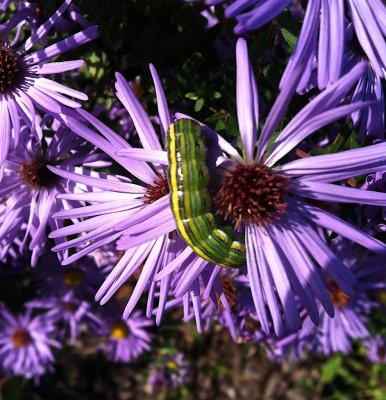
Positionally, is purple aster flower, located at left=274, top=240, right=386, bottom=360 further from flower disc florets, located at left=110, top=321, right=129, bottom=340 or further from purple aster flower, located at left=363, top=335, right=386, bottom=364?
flower disc florets, located at left=110, top=321, right=129, bottom=340

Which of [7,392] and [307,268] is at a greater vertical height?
[307,268]

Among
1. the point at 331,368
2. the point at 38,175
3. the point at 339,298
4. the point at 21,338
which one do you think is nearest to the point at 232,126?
the point at 38,175

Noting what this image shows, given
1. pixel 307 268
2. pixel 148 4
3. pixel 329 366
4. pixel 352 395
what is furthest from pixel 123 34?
pixel 352 395

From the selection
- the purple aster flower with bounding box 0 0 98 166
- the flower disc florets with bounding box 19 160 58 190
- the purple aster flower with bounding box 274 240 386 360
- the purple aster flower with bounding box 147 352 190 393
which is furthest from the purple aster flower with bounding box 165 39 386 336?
the purple aster flower with bounding box 147 352 190 393

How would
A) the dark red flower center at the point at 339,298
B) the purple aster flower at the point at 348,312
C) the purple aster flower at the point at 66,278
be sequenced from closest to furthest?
the purple aster flower at the point at 348,312
the dark red flower center at the point at 339,298
the purple aster flower at the point at 66,278

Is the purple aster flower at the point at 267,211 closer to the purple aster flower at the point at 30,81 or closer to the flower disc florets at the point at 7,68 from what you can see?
the purple aster flower at the point at 30,81

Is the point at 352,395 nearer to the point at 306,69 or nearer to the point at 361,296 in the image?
the point at 361,296

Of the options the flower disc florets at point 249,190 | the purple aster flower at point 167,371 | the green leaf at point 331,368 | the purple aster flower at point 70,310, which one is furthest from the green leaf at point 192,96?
the green leaf at point 331,368

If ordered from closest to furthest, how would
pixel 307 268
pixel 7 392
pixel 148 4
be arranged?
pixel 307 268, pixel 148 4, pixel 7 392
